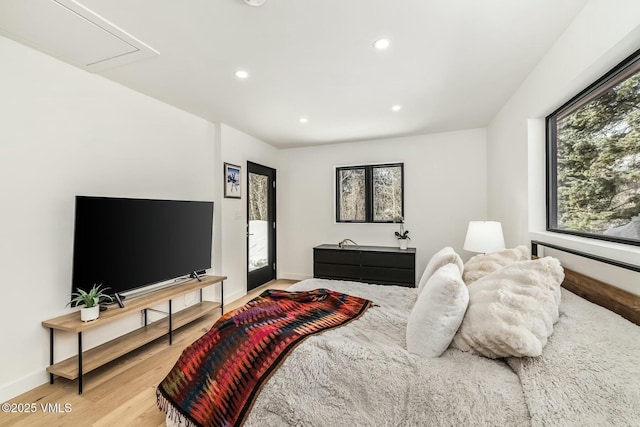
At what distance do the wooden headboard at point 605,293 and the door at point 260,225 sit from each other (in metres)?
3.90

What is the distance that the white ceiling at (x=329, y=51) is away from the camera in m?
1.68

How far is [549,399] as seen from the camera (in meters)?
0.92

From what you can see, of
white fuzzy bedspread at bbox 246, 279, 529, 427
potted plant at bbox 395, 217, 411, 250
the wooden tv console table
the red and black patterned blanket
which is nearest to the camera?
white fuzzy bedspread at bbox 246, 279, 529, 427

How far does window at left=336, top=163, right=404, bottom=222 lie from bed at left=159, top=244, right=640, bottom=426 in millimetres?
3189

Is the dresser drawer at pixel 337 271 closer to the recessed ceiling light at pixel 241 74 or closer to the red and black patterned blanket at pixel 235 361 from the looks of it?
the red and black patterned blanket at pixel 235 361

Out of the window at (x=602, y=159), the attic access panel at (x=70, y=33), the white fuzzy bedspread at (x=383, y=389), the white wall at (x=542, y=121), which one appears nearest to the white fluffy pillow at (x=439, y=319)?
the white fuzzy bedspread at (x=383, y=389)

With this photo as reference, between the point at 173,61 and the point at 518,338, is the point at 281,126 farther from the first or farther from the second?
the point at 518,338

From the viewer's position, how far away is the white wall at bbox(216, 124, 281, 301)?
3.86m

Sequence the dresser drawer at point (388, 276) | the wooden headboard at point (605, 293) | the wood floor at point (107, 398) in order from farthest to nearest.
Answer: the dresser drawer at point (388, 276) → the wood floor at point (107, 398) → the wooden headboard at point (605, 293)

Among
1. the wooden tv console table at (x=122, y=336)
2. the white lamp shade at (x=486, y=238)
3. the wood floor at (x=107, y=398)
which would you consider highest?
the white lamp shade at (x=486, y=238)

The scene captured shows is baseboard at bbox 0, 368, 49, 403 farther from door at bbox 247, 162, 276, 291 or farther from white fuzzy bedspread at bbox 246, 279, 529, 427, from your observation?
door at bbox 247, 162, 276, 291

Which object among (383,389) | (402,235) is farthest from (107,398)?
(402,235)

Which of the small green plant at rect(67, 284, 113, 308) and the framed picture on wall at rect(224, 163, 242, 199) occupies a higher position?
the framed picture on wall at rect(224, 163, 242, 199)

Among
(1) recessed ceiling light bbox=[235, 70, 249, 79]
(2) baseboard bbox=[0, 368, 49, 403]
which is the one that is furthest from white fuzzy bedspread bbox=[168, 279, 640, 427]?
(1) recessed ceiling light bbox=[235, 70, 249, 79]
